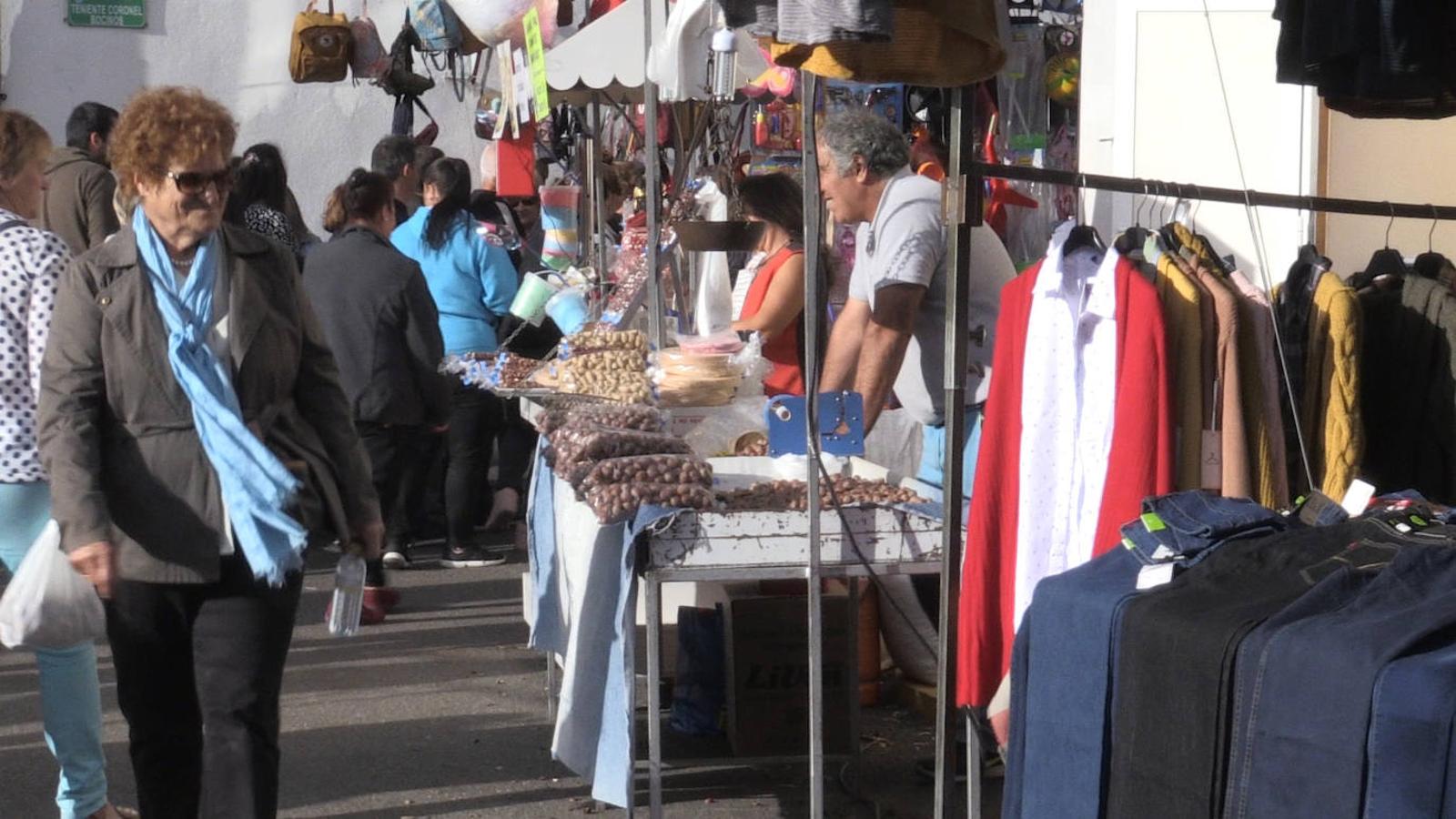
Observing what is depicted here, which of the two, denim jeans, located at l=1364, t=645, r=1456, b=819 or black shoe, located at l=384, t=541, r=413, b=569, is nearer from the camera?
denim jeans, located at l=1364, t=645, r=1456, b=819

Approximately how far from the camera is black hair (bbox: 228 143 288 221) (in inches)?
286

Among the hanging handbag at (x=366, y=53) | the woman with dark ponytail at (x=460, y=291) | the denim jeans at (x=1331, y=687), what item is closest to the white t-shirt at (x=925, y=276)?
the denim jeans at (x=1331, y=687)

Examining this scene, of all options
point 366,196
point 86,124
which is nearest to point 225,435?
point 86,124

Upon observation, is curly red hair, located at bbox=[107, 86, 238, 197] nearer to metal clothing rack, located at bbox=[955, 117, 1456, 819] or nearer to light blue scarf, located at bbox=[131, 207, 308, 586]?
light blue scarf, located at bbox=[131, 207, 308, 586]

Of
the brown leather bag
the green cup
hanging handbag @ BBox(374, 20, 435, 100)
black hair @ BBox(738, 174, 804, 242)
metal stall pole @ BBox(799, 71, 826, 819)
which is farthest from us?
hanging handbag @ BBox(374, 20, 435, 100)

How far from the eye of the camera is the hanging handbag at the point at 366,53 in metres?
11.0

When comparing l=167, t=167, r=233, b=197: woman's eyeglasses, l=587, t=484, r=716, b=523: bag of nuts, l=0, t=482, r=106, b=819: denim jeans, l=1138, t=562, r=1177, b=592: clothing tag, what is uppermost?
l=167, t=167, r=233, b=197: woman's eyeglasses

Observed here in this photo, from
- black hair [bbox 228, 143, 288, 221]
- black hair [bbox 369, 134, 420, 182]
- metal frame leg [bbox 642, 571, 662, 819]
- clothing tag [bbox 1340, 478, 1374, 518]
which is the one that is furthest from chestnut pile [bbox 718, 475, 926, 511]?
black hair [bbox 369, 134, 420, 182]

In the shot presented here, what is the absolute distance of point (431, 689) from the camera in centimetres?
625

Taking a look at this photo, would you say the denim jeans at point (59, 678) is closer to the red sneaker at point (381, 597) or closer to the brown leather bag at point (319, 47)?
the red sneaker at point (381, 597)

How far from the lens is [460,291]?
27.1ft

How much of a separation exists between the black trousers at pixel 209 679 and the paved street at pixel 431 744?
1194mm

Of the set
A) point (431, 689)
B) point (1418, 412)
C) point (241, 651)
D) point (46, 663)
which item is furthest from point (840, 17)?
point (431, 689)

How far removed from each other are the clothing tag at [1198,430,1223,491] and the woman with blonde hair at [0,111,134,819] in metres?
2.70
